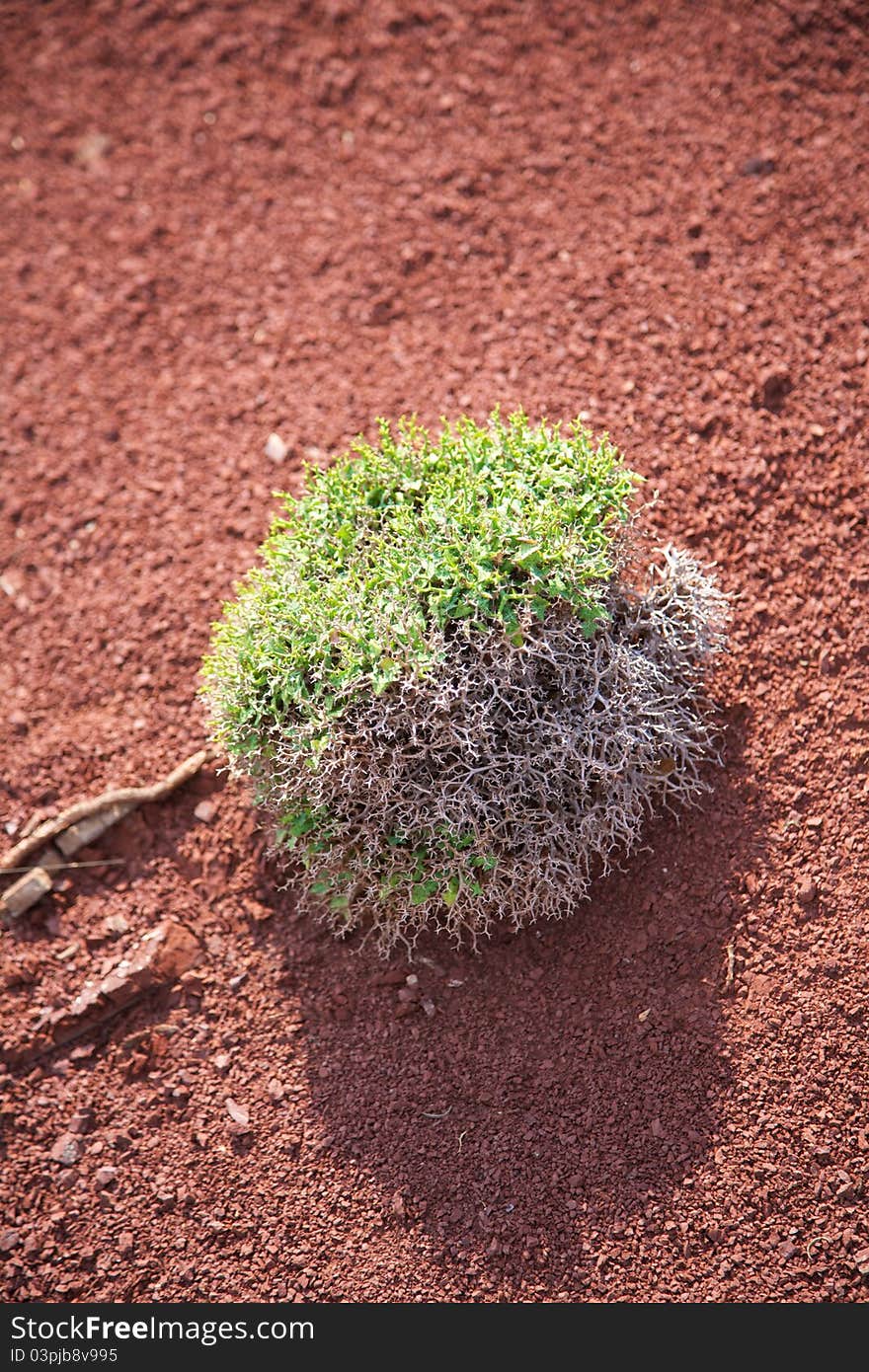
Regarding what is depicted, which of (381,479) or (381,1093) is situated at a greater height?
(381,479)

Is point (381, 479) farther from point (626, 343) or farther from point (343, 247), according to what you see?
point (343, 247)

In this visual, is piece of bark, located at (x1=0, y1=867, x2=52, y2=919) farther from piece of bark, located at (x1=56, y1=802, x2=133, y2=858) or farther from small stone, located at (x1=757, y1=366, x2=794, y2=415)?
small stone, located at (x1=757, y1=366, x2=794, y2=415)

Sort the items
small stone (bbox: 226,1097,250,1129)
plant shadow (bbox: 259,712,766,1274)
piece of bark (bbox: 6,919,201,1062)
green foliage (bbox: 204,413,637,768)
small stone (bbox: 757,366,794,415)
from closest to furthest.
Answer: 1. green foliage (bbox: 204,413,637,768)
2. plant shadow (bbox: 259,712,766,1274)
3. small stone (bbox: 226,1097,250,1129)
4. piece of bark (bbox: 6,919,201,1062)
5. small stone (bbox: 757,366,794,415)

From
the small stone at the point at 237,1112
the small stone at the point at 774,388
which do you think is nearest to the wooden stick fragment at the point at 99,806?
the small stone at the point at 237,1112

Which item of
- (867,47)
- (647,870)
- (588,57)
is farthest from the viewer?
(588,57)

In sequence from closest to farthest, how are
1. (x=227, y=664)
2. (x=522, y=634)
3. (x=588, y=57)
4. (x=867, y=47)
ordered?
(x=522, y=634)
(x=227, y=664)
(x=867, y=47)
(x=588, y=57)

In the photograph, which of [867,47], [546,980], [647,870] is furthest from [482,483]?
[867,47]

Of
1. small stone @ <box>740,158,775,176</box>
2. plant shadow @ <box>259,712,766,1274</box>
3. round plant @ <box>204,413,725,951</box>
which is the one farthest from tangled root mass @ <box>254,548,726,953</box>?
small stone @ <box>740,158,775,176</box>
